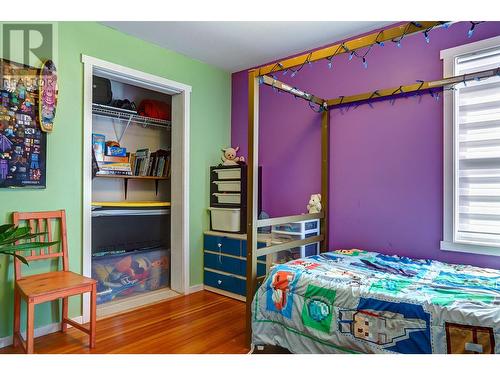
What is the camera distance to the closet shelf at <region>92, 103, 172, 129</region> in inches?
125

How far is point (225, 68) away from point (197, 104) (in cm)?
57

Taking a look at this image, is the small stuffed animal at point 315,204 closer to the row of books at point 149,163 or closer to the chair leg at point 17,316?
the row of books at point 149,163

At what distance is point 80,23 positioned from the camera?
2586 mm

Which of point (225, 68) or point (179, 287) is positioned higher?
point (225, 68)

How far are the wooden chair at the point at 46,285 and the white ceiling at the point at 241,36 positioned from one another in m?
1.62

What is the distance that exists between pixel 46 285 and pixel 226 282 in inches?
64.9

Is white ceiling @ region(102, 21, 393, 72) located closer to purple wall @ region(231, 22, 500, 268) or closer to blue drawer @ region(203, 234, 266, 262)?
purple wall @ region(231, 22, 500, 268)

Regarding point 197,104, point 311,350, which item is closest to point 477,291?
point 311,350

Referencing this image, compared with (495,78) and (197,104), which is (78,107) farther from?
(495,78)

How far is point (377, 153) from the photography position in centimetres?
273

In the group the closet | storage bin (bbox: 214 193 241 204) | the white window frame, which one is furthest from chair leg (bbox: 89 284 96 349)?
the white window frame

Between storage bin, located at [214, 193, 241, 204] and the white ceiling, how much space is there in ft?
4.52

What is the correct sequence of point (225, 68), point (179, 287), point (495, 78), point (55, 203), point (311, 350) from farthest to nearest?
point (225, 68) → point (179, 287) → point (55, 203) → point (495, 78) → point (311, 350)

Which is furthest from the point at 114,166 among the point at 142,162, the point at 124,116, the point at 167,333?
the point at 167,333
